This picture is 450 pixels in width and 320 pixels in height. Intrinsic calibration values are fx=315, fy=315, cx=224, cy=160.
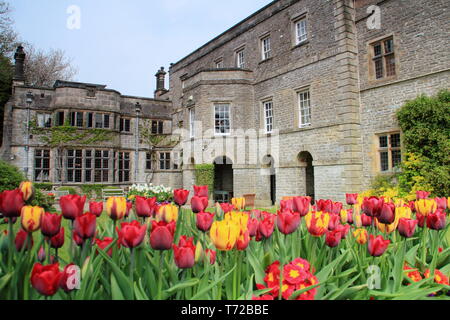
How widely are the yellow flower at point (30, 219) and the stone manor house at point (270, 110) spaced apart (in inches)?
550

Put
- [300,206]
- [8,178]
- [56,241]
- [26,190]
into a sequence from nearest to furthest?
1. [56,241]
2. [26,190]
3. [300,206]
4. [8,178]

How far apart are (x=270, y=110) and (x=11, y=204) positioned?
17.9 m

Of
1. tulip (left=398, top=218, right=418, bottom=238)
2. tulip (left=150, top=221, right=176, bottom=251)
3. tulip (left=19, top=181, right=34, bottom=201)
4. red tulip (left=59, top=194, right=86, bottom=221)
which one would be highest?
tulip (left=19, top=181, right=34, bottom=201)

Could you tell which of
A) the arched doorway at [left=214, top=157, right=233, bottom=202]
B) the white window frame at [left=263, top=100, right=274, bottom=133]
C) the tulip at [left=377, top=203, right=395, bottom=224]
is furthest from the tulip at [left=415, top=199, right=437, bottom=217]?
the arched doorway at [left=214, top=157, right=233, bottom=202]

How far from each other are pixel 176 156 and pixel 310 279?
2469cm

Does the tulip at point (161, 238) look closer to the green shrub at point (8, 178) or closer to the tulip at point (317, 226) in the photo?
the tulip at point (317, 226)

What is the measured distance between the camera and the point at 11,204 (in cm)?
173

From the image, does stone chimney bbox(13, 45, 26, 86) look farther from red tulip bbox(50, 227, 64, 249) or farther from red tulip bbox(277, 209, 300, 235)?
red tulip bbox(277, 209, 300, 235)

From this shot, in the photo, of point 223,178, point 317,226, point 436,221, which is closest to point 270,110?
point 223,178

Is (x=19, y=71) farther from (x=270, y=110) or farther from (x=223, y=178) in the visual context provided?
(x=270, y=110)

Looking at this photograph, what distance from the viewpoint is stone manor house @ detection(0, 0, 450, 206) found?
13461 millimetres

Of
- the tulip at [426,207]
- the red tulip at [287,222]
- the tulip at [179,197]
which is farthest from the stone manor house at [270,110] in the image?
the red tulip at [287,222]

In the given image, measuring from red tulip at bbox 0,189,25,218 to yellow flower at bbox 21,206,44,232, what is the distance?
6cm

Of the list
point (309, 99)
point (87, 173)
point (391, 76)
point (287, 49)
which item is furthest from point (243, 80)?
point (87, 173)
